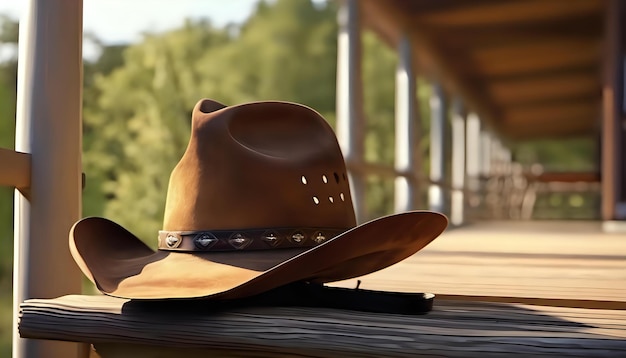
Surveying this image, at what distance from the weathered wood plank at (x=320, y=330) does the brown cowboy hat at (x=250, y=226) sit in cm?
5

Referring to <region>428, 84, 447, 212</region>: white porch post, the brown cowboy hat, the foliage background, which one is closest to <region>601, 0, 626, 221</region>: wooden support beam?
<region>428, 84, 447, 212</region>: white porch post

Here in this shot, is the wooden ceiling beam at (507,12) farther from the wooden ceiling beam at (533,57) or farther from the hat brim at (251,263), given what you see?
the hat brim at (251,263)

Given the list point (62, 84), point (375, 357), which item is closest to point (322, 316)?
point (375, 357)

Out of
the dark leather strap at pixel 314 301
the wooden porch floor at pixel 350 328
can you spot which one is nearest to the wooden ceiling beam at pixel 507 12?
the wooden porch floor at pixel 350 328

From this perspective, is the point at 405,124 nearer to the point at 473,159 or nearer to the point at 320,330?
the point at 473,159

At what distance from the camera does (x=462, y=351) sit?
94cm

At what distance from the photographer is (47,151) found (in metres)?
1.44

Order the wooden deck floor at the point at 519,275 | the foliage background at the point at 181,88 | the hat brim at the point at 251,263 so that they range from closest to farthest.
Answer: the hat brim at the point at 251,263 → the wooden deck floor at the point at 519,275 → the foliage background at the point at 181,88

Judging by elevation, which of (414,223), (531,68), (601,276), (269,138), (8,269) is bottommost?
(8,269)

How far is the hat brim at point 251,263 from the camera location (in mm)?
1053

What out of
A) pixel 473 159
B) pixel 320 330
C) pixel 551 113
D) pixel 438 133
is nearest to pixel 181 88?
pixel 551 113

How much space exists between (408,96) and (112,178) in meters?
19.1

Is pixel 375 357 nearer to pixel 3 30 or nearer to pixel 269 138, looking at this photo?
pixel 269 138

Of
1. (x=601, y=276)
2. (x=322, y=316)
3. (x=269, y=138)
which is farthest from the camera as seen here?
(x=601, y=276)
